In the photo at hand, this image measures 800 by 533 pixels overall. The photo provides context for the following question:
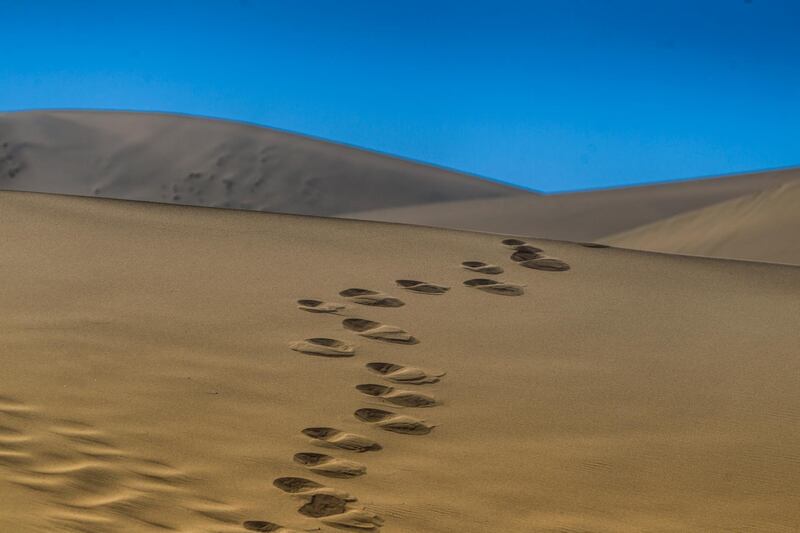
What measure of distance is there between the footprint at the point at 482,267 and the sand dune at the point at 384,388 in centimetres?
8

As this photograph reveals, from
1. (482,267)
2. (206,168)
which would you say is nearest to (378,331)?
(482,267)

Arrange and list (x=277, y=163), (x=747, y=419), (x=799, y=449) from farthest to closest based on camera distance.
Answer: (x=277, y=163), (x=747, y=419), (x=799, y=449)

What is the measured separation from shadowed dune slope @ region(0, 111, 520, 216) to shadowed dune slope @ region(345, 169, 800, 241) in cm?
438

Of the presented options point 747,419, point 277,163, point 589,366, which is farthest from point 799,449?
point 277,163

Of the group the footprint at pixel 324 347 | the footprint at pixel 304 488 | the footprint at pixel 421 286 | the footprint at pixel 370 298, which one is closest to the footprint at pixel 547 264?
the footprint at pixel 421 286

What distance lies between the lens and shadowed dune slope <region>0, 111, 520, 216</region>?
30.6 m

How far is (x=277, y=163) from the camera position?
104 feet

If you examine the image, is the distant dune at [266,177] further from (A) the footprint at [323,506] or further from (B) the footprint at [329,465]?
(A) the footprint at [323,506]

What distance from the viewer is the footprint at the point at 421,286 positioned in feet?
22.6

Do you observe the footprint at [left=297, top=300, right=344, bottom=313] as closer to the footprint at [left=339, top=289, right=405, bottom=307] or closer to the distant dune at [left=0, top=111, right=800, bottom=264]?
the footprint at [left=339, top=289, right=405, bottom=307]

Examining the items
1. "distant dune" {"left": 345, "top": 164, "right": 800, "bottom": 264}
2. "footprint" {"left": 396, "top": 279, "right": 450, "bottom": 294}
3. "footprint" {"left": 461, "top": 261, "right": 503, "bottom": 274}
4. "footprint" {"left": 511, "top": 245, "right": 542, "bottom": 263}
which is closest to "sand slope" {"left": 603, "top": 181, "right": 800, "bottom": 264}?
"distant dune" {"left": 345, "top": 164, "right": 800, "bottom": 264}

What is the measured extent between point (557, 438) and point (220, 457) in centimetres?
144

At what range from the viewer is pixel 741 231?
1158 centimetres

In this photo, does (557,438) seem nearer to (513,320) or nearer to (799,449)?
(799,449)
